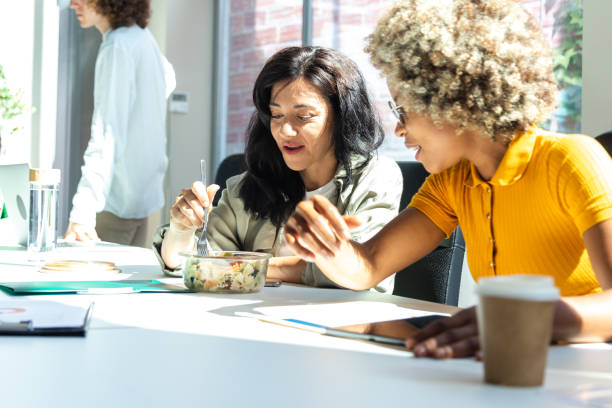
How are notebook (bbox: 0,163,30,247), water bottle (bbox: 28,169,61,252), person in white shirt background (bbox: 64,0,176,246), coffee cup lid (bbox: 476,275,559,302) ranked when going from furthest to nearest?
person in white shirt background (bbox: 64,0,176,246)
notebook (bbox: 0,163,30,247)
water bottle (bbox: 28,169,61,252)
coffee cup lid (bbox: 476,275,559,302)

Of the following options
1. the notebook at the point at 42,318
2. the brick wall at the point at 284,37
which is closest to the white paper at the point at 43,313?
the notebook at the point at 42,318

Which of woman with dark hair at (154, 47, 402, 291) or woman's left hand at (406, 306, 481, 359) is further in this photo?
woman with dark hair at (154, 47, 402, 291)

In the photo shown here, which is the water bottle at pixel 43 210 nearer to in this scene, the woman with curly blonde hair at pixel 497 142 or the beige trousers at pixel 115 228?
the woman with curly blonde hair at pixel 497 142

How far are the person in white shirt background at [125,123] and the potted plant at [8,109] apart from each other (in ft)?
3.48

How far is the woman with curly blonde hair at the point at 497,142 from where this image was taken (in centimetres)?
108

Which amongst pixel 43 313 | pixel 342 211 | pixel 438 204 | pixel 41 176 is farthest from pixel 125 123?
pixel 43 313

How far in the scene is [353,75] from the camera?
6.18ft

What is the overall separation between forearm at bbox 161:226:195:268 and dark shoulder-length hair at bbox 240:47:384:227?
0.79 feet

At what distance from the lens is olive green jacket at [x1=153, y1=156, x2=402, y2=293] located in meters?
1.66

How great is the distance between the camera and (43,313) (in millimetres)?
998

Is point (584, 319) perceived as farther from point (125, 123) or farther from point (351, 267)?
point (125, 123)

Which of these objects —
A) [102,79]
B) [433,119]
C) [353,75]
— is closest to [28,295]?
[433,119]

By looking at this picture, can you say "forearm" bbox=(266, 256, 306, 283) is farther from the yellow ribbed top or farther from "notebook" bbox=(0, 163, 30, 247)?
"notebook" bbox=(0, 163, 30, 247)

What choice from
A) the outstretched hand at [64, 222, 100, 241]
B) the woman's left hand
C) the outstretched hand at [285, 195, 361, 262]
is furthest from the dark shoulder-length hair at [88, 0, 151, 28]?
the woman's left hand
